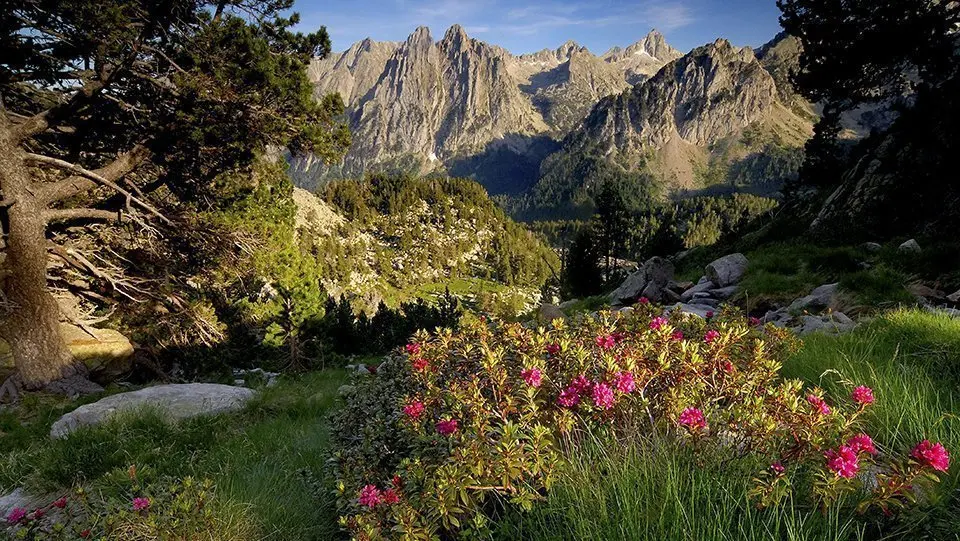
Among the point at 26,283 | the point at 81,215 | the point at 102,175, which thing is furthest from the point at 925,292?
the point at 26,283

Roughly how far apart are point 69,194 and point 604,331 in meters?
14.5

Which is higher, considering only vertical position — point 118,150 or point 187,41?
point 187,41

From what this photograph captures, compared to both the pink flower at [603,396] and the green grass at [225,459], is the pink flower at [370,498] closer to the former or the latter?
the green grass at [225,459]

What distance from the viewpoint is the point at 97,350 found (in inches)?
563

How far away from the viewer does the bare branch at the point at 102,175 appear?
11883 mm

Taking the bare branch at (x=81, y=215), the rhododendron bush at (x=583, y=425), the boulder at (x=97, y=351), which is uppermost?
the bare branch at (x=81, y=215)

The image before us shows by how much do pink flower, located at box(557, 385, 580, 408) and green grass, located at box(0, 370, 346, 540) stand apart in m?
2.18

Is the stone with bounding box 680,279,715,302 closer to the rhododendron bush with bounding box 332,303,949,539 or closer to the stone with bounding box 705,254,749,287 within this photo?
the stone with bounding box 705,254,749,287

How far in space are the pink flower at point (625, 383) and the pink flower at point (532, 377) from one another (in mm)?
552

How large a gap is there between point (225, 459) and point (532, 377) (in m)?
4.72

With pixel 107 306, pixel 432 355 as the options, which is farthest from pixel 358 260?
pixel 432 355

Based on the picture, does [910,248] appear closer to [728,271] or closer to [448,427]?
[728,271]

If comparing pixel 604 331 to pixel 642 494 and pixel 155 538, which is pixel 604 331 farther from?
pixel 155 538

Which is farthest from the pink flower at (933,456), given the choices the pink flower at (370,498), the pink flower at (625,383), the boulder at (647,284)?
Result: the boulder at (647,284)
